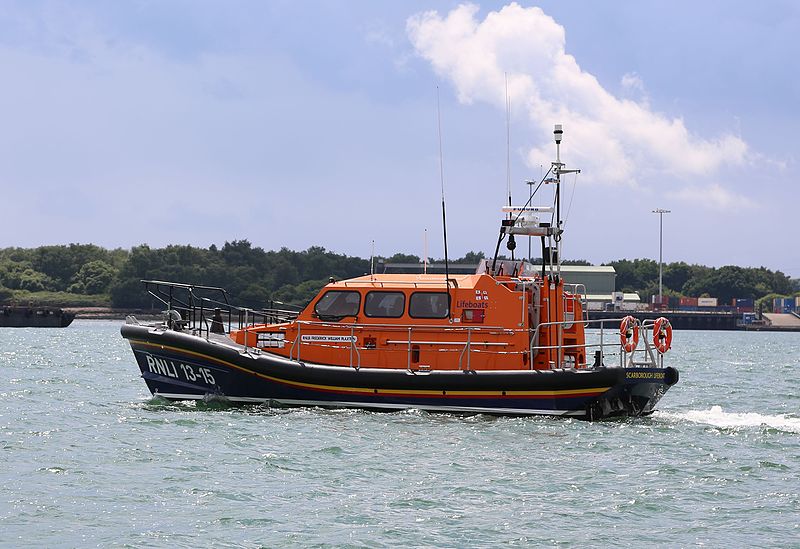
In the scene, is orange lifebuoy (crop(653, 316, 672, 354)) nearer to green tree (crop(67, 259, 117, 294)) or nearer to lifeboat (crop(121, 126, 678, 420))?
lifeboat (crop(121, 126, 678, 420))

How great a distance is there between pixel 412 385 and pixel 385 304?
4.83ft

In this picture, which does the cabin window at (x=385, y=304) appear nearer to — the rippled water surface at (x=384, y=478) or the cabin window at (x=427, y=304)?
the cabin window at (x=427, y=304)

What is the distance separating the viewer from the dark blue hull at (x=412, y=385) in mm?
16891

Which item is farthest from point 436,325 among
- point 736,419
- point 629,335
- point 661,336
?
point 736,419

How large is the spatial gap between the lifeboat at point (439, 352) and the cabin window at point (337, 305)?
0.02 metres

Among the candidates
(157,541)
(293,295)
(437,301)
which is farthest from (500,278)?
(293,295)

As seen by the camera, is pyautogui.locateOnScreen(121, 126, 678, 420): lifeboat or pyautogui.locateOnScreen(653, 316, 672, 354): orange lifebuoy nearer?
pyautogui.locateOnScreen(121, 126, 678, 420): lifeboat

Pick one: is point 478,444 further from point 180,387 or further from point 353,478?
point 180,387

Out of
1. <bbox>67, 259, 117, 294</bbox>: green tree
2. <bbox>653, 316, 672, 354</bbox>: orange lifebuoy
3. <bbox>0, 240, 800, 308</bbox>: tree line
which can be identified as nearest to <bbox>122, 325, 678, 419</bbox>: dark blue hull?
<bbox>653, 316, 672, 354</bbox>: orange lifebuoy

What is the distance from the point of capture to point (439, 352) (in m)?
17.6

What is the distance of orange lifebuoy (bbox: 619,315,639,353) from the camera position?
56.4ft

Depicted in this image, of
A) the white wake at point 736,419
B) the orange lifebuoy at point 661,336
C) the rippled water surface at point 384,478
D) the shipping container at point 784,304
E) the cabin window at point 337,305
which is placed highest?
the shipping container at point 784,304

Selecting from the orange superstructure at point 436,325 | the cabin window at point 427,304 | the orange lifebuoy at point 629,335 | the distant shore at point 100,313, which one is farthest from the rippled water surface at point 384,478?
the distant shore at point 100,313

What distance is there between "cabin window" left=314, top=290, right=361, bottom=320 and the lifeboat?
0.07 feet
